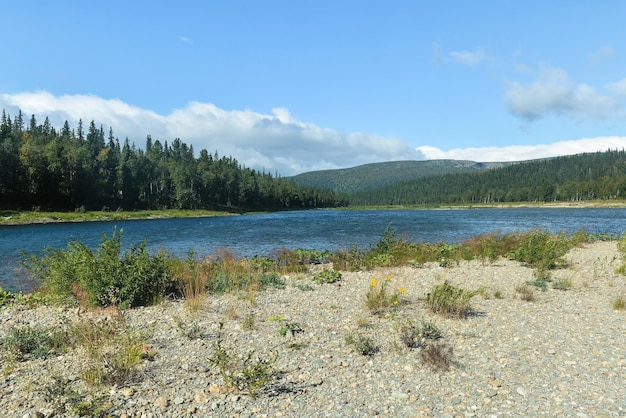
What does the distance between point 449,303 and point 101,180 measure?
304ft

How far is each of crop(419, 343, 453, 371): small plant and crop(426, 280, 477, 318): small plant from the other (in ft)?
8.71

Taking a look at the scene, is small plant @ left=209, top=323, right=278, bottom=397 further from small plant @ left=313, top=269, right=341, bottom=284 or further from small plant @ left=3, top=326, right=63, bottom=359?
small plant @ left=313, top=269, right=341, bottom=284

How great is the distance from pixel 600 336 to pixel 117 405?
9.81 m

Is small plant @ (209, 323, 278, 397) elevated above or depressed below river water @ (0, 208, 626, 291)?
above

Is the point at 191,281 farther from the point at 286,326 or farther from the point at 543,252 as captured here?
the point at 543,252

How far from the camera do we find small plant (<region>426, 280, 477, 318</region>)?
34.1 feet

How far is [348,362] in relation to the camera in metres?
7.52

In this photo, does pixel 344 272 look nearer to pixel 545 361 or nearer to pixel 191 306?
pixel 191 306

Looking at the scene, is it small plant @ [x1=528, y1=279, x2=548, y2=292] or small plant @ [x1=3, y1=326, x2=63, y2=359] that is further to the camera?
small plant @ [x1=528, y1=279, x2=548, y2=292]

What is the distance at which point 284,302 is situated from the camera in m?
12.1

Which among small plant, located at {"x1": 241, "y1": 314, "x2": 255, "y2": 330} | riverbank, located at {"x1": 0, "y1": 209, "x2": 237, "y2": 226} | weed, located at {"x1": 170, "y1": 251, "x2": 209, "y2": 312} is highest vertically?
riverbank, located at {"x1": 0, "y1": 209, "x2": 237, "y2": 226}

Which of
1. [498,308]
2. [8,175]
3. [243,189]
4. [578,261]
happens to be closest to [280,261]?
[498,308]

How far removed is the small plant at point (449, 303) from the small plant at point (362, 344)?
9.98 ft

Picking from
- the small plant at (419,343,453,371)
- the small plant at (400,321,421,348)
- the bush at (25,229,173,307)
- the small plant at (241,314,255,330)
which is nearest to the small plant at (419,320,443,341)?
the small plant at (400,321,421,348)
